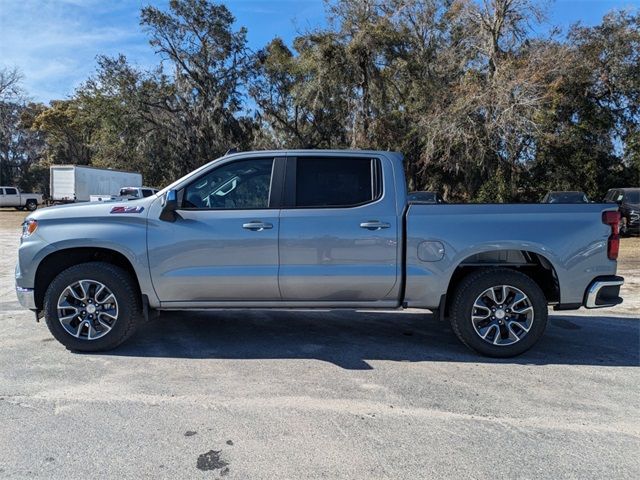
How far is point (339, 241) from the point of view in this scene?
496 cm

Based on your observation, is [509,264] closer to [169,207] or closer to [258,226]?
[258,226]

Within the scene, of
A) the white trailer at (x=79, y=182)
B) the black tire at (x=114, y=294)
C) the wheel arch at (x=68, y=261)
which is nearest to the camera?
the black tire at (x=114, y=294)

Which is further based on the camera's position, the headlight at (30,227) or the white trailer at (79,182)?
the white trailer at (79,182)

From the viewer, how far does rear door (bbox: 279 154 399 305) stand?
16.3 ft

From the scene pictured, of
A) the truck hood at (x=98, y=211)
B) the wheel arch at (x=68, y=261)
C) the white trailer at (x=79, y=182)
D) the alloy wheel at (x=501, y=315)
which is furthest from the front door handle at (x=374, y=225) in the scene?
the white trailer at (x=79, y=182)

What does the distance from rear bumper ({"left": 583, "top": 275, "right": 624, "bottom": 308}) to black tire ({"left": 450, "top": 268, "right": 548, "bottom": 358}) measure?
0.43 m

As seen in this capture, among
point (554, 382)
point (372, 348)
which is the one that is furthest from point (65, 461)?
point (554, 382)

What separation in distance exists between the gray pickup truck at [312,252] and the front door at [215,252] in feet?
0.03

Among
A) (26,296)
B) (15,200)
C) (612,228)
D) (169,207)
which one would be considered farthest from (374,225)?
(15,200)

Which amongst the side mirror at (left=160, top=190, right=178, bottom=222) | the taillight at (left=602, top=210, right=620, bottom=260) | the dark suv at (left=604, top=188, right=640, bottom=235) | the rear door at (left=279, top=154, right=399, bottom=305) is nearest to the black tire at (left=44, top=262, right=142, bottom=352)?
the side mirror at (left=160, top=190, right=178, bottom=222)

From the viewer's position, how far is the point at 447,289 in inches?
200

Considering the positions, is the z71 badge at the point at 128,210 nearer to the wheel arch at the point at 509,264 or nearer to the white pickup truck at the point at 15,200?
the wheel arch at the point at 509,264

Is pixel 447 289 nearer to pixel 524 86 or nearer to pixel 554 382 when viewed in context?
pixel 554 382

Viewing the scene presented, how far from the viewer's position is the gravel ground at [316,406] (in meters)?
3.16
